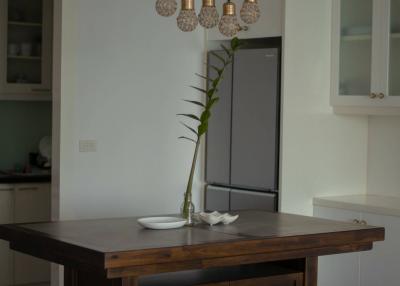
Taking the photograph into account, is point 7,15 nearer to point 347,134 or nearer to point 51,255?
point 347,134

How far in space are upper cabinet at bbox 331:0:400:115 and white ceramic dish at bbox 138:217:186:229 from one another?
6.11ft

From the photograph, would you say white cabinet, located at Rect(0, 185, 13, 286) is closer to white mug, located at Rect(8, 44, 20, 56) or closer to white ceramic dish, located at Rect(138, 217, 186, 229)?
white mug, located at Rect(8, 44, 20, 56)

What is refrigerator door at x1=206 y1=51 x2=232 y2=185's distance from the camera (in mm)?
5406

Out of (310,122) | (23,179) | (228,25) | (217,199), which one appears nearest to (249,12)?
(228,25)

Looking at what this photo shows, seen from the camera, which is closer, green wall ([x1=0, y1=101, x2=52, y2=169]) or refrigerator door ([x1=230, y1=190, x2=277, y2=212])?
refrigerator door ([x1=230, y1=190, x2=277, y2=212])

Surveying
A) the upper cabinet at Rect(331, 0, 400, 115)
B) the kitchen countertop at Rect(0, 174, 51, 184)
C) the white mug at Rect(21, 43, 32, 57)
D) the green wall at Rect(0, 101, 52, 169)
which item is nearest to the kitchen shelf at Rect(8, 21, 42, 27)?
the white mug at Rect(21, 43, 32, 57)

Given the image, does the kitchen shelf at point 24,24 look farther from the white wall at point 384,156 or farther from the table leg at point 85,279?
the table leg at point 85,279

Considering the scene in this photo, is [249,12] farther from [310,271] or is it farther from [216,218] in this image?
[310,271]

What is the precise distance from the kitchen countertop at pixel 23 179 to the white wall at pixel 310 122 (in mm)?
1947

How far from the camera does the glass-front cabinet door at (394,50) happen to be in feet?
16.2

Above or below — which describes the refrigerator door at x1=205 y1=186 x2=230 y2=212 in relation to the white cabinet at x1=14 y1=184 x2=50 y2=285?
above

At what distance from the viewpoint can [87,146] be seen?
5117mm

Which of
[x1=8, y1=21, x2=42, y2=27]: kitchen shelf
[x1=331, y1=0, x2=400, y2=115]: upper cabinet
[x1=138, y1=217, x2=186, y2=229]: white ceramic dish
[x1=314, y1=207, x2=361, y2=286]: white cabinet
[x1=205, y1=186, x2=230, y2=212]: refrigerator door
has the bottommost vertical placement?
[x1=314, y1=207, x2=361, y2=286]: white cabinet

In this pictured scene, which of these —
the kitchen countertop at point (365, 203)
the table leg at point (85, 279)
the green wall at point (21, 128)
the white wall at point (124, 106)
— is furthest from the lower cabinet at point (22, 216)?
the table leg at point (85, 279)
